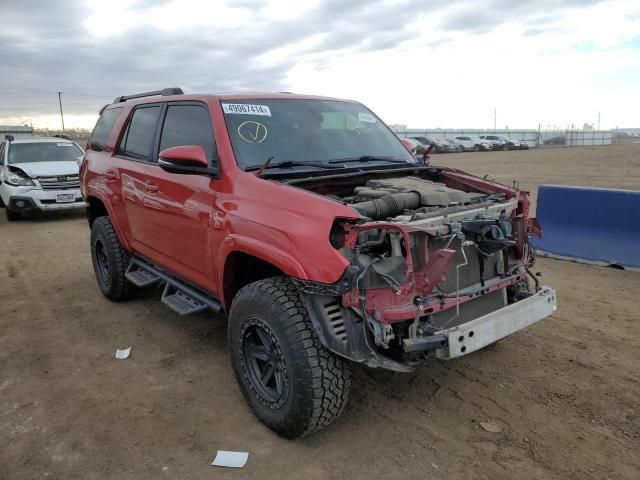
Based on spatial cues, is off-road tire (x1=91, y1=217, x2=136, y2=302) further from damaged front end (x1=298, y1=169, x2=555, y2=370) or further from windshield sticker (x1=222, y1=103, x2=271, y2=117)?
damaged front end (x1=298, y1=169, x2=555, y2=370)

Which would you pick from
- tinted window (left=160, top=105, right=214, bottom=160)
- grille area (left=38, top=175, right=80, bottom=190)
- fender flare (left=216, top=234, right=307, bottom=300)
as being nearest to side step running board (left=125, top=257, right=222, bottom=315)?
fender flare (left=216, top=234, right=307, bottom=300)

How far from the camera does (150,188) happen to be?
4590mm

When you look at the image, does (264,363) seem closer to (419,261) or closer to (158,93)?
(419,261)

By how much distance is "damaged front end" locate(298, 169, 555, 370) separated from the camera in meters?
2.82

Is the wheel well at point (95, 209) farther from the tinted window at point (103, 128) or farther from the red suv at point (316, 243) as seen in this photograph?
the red suv at point (316, 243)

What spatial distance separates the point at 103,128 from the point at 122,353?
110 inches

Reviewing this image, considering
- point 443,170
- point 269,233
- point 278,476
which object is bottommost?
point 278,476

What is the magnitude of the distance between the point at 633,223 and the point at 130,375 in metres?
5.71

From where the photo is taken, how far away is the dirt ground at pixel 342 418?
2980 mm

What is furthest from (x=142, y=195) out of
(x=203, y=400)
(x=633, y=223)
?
(x=633, y=223)

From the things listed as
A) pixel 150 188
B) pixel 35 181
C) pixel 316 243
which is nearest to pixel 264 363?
pixel 316 243

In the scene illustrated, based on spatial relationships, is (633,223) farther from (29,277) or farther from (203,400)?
(29,277)

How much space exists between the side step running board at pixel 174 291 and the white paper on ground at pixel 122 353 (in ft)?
1.76

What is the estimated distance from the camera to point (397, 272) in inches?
113
